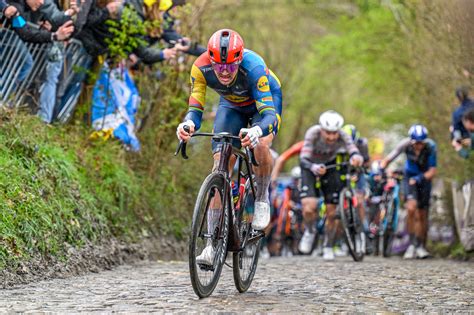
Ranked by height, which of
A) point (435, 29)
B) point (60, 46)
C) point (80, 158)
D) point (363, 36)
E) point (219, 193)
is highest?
point (363, 36)

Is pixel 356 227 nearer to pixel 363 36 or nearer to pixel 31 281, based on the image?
pixel 31 281

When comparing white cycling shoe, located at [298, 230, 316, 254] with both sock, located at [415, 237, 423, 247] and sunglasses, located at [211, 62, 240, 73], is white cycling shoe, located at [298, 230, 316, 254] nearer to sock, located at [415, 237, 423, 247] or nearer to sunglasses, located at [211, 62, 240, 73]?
sock, located at [415, 237, 423, 247]

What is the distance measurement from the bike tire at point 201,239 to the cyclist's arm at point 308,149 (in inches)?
282

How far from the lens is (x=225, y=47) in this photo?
843 centimetres

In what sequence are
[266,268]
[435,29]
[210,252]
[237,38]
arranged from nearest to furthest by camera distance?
1. [210,252]
2. [237,38]
3. [266,268]
4. [435,29]

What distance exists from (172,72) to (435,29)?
4707 millimetres

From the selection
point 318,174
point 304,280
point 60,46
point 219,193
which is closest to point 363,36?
point 318,174

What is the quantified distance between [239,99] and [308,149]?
21.3 feet

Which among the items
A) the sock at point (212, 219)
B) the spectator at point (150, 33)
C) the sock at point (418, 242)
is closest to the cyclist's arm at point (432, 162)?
→ the sock at point (418, 242)

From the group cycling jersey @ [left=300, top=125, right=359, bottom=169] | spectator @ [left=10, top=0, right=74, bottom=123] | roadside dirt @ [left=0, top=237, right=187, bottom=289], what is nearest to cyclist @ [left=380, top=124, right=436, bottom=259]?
cycling jersey @ [left=300, top=125, right=359, bottom=169]

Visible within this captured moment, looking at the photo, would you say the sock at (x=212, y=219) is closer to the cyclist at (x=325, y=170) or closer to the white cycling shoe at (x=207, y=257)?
the white cycling shoe at (x=207, y=257)

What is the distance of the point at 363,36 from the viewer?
84.2 ft

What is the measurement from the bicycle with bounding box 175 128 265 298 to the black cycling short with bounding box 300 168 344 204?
609cm

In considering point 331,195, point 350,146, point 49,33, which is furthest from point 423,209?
point 49,33
